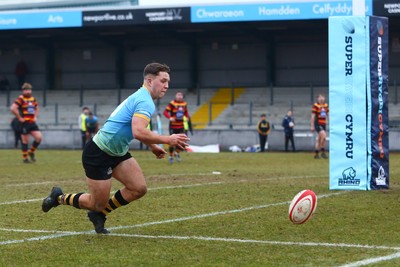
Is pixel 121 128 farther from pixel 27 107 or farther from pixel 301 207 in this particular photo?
pixel 27 107

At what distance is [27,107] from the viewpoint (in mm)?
23625

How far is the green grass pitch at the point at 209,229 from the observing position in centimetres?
779

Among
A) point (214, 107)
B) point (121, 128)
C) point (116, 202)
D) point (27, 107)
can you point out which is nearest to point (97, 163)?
point (121, 128)

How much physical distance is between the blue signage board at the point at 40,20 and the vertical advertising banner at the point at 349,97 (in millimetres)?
28172

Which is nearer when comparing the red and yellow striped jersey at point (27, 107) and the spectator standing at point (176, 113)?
the red and yellow striped jersey at point (27, 107)

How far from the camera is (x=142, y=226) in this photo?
10078 mm

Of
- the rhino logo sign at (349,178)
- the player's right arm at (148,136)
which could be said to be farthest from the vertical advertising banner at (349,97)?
the player's right arm at (148,136)

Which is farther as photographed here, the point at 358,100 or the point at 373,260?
the point at 358,100

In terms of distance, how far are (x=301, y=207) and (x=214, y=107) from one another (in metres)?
32.4

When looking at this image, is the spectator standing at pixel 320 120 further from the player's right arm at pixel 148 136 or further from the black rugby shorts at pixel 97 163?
the player's right arm at pixel 148 136

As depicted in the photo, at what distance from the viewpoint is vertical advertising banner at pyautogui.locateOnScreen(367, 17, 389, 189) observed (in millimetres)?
14180

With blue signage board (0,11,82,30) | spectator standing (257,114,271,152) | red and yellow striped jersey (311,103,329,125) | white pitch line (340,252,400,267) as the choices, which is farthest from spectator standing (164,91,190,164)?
blue signage board (0,11,82,30)

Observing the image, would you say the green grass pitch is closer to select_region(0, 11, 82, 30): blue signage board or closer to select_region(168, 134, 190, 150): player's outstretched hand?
select_region(168, 134, 190, 150): player's outstretched hand

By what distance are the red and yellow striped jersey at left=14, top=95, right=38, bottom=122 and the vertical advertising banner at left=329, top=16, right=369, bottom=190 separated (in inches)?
452
